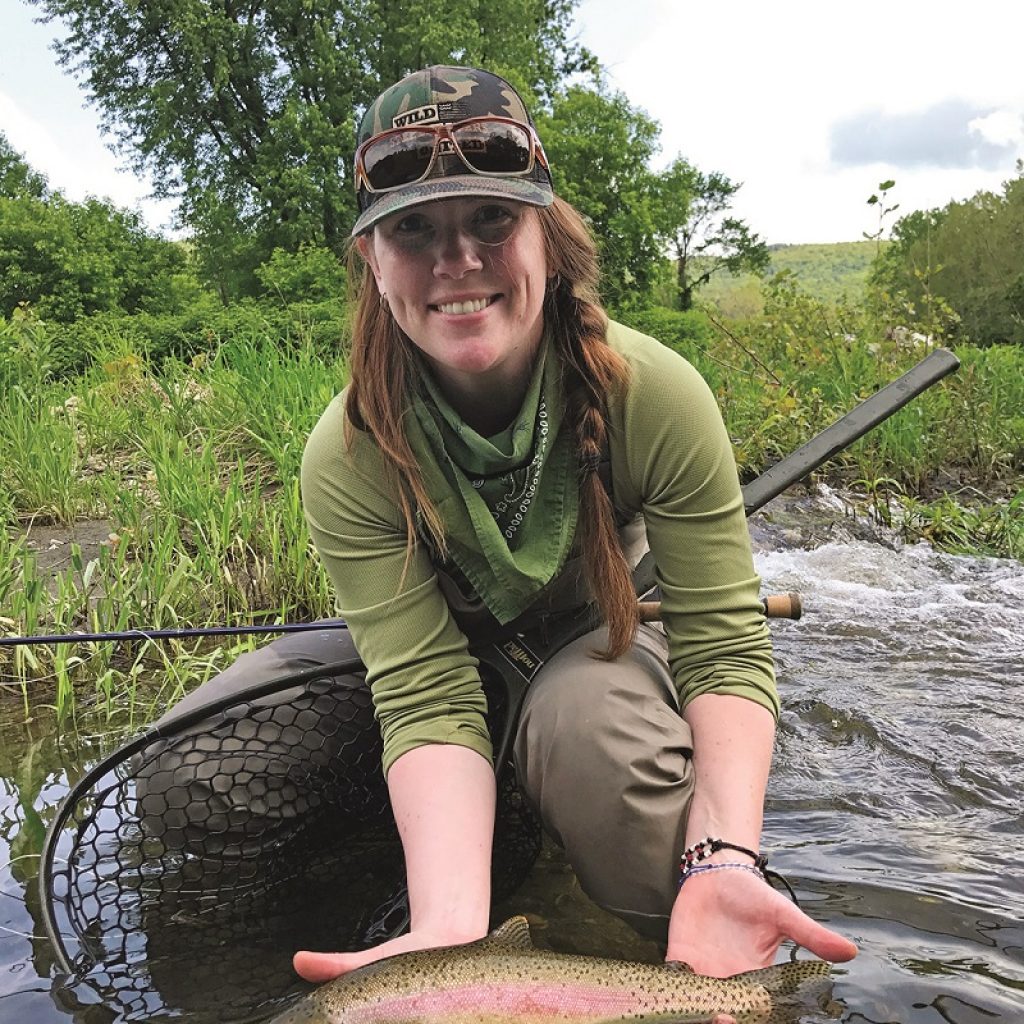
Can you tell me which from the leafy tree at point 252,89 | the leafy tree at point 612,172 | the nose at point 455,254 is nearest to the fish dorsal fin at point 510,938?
the nose at point 455,254

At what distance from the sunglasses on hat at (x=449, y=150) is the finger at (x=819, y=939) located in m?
1.34

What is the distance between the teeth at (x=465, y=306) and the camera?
186 centimetres

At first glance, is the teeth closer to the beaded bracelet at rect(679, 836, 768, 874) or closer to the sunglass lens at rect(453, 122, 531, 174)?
the sunglass lens at rect(453, 122, 531, 174)

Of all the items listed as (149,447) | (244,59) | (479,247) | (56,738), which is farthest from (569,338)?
(244,59)

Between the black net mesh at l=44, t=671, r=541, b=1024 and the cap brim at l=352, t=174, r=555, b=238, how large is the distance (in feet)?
3.48

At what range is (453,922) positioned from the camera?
1617 mm

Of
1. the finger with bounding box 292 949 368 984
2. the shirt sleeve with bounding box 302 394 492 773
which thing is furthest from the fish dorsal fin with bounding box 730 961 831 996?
the shirt sleeve with bounding box 302 394 492 773

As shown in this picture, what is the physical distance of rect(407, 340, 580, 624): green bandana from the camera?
6.55 ft

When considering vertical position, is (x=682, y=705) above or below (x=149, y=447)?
below

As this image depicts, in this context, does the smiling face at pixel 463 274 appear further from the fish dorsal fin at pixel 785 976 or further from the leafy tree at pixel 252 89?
the leafy tree at pixel 252 89

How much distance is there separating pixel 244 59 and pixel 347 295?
2789 centimetres

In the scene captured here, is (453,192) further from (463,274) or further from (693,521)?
(693,521)

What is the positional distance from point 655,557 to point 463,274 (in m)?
0.69

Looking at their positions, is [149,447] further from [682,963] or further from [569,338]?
[682,963]
